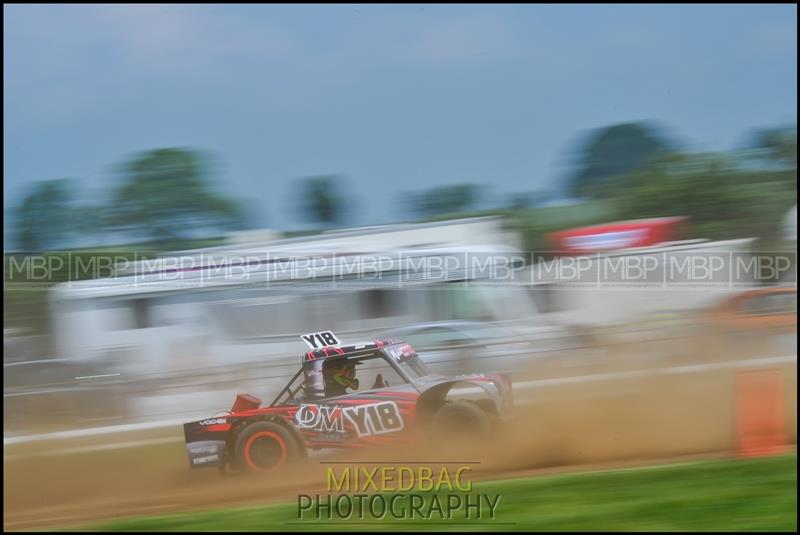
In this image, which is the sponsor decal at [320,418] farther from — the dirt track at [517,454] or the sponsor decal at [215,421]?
the sponsor decal at [215,421]

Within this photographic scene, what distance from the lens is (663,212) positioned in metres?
9.84

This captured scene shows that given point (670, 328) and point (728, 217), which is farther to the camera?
point (728, 217)

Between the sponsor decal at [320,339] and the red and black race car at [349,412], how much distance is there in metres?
0.24

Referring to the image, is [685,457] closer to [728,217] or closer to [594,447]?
[594,447]

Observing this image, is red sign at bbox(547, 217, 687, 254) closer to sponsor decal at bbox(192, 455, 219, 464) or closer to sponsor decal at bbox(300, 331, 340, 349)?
sponsor decal at bbox(300, 331, 340, 349)

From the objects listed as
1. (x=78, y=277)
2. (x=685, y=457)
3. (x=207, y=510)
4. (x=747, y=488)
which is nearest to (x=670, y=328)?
(x=685, y=457)

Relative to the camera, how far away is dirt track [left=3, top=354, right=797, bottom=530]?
6344 millimetres

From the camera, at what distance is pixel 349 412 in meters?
6.30

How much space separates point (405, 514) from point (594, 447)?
7.30 feet

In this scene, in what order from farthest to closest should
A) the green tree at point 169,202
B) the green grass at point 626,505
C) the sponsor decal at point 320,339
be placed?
the green tree at point 169,202 → the sponsor decal at point 320,339 → the green grass at point 626,505

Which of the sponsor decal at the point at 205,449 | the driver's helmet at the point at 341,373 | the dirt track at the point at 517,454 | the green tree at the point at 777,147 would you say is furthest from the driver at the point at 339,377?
the green tree at the point at 777,147

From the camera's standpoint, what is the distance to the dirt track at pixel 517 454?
20.8 ft

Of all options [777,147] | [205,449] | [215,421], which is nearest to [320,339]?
[215,421]

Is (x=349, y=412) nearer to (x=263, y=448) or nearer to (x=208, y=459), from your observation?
(x=263, y=448)
